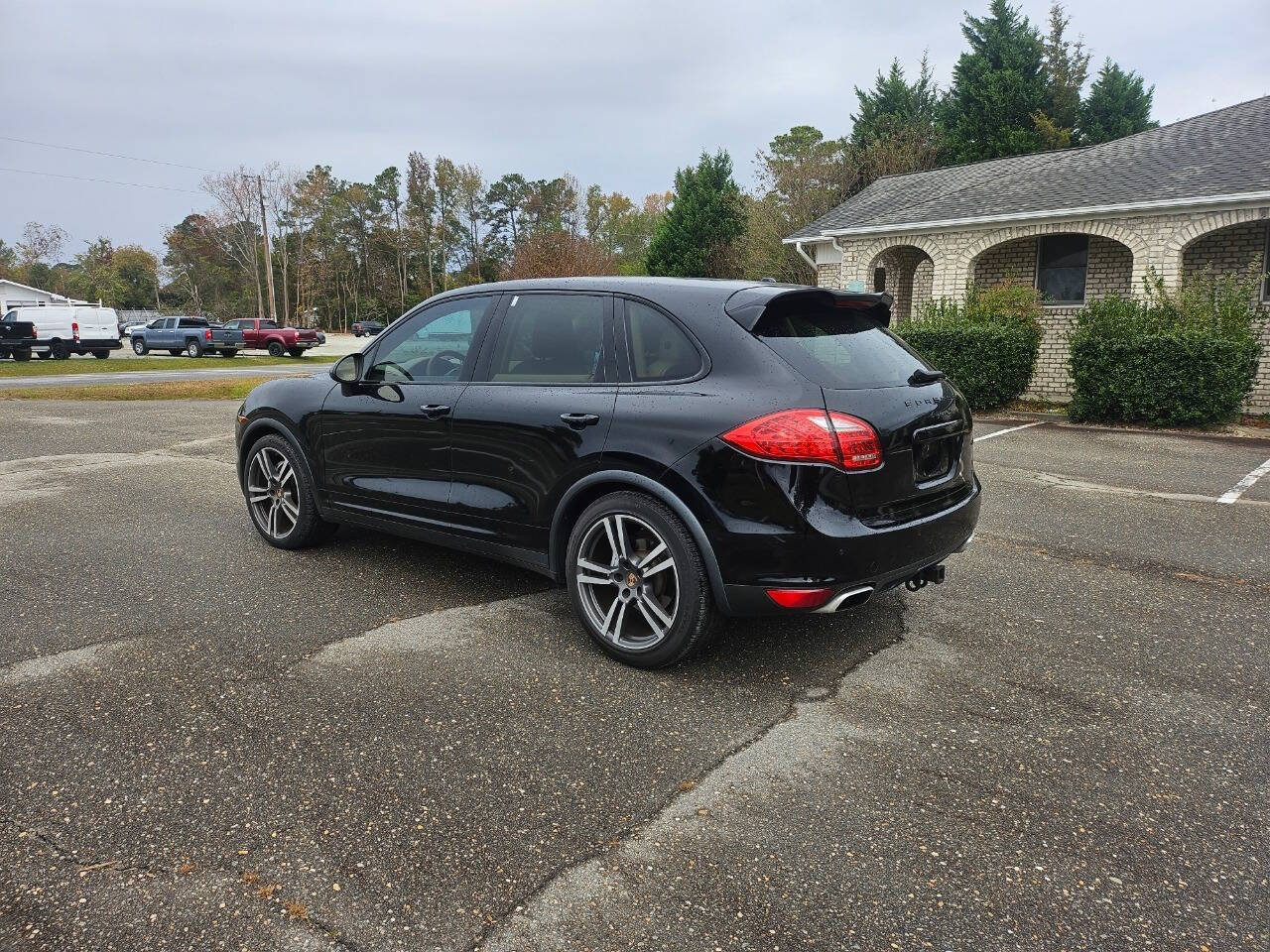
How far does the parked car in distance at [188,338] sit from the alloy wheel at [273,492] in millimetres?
34836

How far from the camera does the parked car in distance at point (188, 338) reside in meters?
36.6

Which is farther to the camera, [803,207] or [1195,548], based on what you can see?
[803,207]

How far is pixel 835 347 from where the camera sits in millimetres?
3615

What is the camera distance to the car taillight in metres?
3.18

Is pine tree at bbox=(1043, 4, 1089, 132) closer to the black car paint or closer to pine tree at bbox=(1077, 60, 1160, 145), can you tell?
pine tree at bbox=(1077, 60, 1160, 145)

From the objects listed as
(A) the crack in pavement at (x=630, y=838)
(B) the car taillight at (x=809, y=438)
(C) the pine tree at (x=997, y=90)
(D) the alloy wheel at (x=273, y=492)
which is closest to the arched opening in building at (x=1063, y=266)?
(D) the alloy wheel at (x=273, y=492)

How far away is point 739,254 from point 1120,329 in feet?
97.3

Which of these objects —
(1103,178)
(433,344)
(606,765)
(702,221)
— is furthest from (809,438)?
(702,221)

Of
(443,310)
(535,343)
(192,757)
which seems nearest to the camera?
(192,757)

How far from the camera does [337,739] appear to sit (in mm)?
3014

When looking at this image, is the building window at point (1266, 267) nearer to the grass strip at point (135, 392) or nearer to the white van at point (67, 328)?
the grass strip at point (135, 392)

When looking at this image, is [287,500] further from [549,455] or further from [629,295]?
[629,295]

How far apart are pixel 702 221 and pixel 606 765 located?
42.6 meters

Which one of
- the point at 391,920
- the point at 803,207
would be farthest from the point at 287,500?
the point at 803,207
